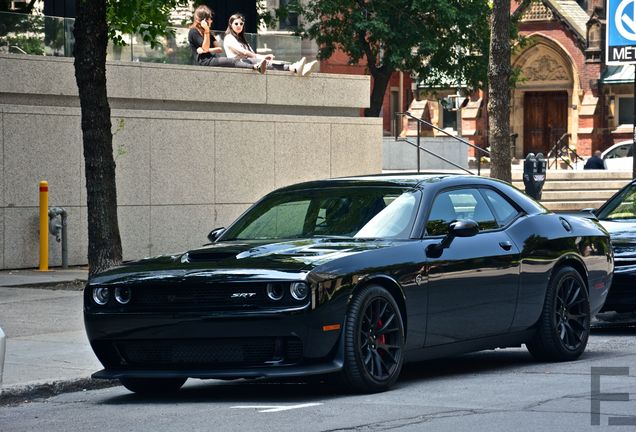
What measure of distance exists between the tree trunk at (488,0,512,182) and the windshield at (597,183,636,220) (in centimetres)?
726

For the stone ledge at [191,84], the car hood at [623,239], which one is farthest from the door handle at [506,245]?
the stone ledge at [191,84]

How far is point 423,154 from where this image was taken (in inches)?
1710

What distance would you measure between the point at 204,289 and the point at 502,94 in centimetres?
1482

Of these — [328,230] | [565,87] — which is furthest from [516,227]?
[565,87]

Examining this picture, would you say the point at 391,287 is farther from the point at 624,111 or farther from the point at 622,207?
the point at 624,111

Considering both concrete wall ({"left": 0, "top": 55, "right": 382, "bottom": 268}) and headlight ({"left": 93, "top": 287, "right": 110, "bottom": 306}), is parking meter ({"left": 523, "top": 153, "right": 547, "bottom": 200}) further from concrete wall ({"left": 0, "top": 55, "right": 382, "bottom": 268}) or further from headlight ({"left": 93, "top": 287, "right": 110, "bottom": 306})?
headlight ({"left": 93, "top": 287, "right": 110, "bottom": 306})

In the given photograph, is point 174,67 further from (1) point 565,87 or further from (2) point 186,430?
(1) point 565,87

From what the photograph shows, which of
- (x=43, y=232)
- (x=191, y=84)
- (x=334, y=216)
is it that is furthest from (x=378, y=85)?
(x=334, y=216)

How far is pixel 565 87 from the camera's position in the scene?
68750 millimetres

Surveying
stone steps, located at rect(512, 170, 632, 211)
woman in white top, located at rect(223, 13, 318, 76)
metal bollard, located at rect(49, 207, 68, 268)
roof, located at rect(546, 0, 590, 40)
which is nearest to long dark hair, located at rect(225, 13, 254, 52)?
woman in white top, located at rect(223, 13, 318, 76)

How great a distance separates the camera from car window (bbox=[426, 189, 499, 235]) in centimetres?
1029

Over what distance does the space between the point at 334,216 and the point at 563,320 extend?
7.30 feet

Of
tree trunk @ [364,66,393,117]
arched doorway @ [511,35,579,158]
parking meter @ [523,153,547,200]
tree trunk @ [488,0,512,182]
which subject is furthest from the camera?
arched doorway @ [511,35,579,158]

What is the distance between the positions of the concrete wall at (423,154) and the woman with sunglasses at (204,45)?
18.1 metres
